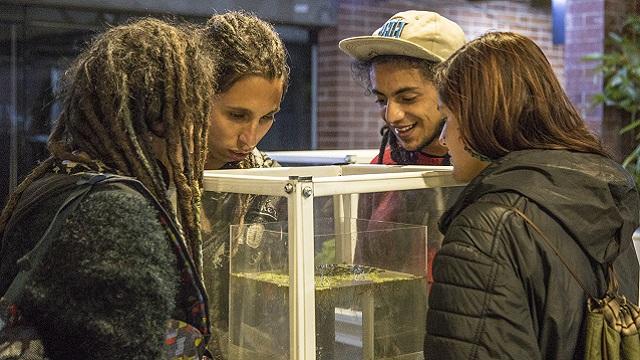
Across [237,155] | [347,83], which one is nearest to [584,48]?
[347,83]

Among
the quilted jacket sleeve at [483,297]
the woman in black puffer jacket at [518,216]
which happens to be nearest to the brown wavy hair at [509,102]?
the woman in black puffer jacket at [518,216]

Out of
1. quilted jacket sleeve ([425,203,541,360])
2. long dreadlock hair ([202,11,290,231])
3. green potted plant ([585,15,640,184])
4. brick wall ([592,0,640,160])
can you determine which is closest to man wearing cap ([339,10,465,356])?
long dreadlock hair ([202,11,290,231])

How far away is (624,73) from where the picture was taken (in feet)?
18.1

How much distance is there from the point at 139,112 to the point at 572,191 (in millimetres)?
734

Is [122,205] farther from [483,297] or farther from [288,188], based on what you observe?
[483,297]

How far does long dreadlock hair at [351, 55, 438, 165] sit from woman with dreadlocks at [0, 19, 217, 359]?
31.4 inches

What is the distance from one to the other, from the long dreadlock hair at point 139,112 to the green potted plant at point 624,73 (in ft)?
14.7

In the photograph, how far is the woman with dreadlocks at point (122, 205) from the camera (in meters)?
1.22

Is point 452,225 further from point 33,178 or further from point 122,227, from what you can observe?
point 33,178

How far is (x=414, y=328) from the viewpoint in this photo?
159 cm

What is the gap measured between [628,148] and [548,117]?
4661 mm

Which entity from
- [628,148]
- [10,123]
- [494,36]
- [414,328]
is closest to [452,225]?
[414,328]

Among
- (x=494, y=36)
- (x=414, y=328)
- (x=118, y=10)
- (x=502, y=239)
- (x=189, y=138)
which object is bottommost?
(x=414, y=328)

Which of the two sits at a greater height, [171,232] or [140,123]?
[140,123]
